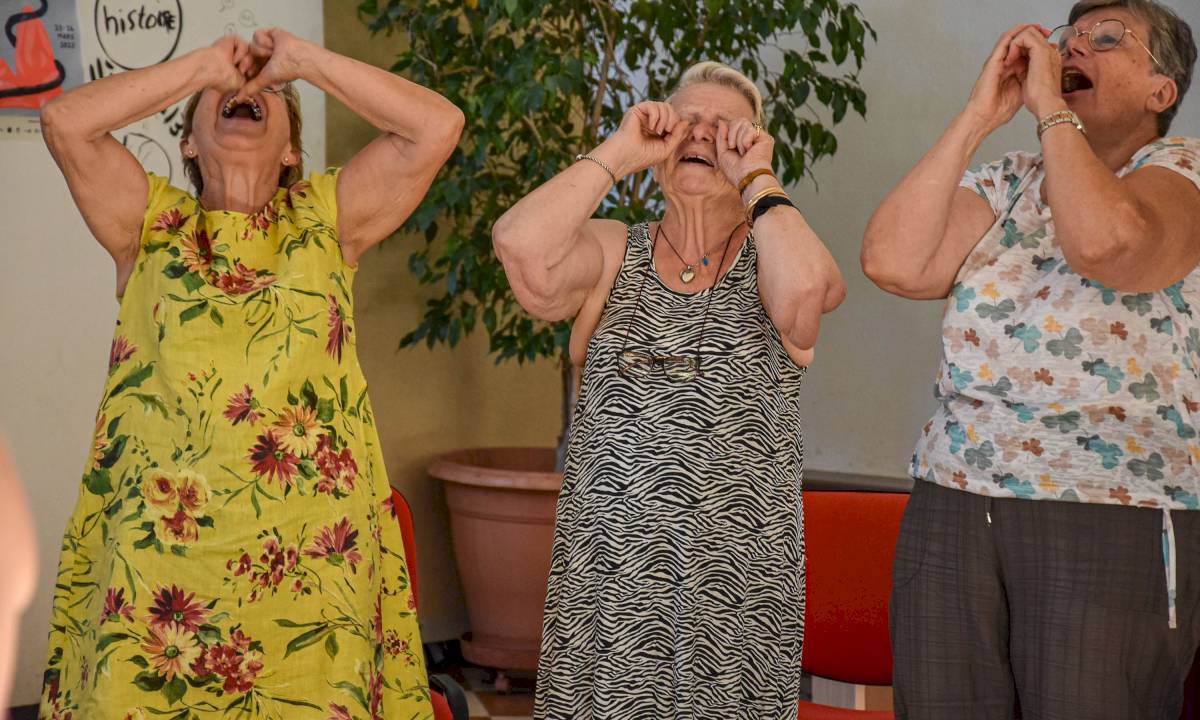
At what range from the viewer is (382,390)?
4.14m

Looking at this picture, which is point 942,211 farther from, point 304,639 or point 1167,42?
point 304,639

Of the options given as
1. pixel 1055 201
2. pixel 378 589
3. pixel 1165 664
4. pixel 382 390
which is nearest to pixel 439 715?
pixel 378 589

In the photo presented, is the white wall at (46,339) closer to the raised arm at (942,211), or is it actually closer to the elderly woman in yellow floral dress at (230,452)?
the elderly woman in yellow floral dress at (230,452)

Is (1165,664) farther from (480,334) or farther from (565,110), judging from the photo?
(480,334)

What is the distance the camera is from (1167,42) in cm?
178

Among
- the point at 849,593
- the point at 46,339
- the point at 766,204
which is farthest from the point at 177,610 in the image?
the point at 46,339

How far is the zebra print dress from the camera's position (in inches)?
73.2

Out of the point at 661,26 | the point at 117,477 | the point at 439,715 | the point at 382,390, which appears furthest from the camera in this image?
the point at 382,390

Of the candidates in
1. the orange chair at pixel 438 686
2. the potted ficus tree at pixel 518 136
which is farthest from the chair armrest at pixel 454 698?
the potted ficus tree at pixel 518 136

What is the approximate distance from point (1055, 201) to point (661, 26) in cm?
215

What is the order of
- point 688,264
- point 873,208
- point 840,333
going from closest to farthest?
point 688,264 → point 873,208 → point 840,333

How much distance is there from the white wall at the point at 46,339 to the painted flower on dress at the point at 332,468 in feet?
5.48

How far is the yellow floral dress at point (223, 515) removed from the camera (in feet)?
5.80

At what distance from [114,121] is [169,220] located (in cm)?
17
